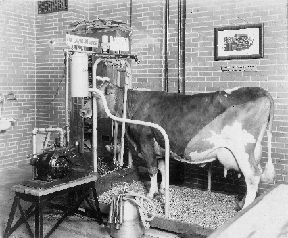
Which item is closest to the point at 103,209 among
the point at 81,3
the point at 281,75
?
the point at 281,75

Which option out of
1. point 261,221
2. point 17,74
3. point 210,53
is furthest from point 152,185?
point 17,74

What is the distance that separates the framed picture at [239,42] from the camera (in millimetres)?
5145

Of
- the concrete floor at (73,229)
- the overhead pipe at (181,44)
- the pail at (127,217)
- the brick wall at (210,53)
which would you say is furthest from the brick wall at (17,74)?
the pail at (127,217)

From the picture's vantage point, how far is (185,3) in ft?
18.8

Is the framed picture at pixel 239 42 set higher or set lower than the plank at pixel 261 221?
higher

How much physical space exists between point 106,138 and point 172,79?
57.6 inches

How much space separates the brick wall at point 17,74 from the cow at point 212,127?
2832mm

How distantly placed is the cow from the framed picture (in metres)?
1.31

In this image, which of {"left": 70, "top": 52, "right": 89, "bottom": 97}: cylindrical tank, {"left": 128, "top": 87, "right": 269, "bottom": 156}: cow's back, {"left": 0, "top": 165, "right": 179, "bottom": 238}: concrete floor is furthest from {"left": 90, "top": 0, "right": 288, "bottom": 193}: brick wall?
{"left": 70, "top": 52, "right": 89, "bottom": 97}: cylindrical tank

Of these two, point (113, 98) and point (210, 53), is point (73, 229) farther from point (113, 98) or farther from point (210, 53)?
point (210, 53)

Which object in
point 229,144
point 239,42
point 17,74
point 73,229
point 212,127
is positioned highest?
point 239,42

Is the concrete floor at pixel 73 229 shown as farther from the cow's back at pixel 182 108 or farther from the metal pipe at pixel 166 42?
the metal pipe at pixel 166 42

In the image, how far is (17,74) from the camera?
7.01 metres

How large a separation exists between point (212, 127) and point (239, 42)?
5.70 feet
